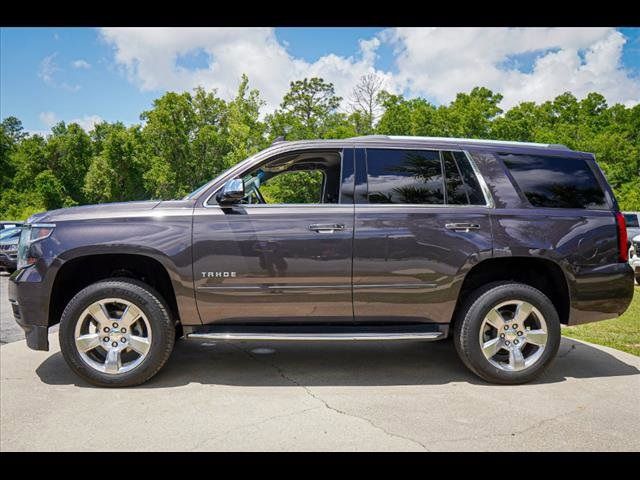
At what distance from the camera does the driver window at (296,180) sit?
15.6 feet

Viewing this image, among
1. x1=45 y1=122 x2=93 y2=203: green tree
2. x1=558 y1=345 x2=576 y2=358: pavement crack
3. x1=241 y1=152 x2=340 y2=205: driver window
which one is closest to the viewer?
x1=241 y1=152 x2=340 y2=205: driver window

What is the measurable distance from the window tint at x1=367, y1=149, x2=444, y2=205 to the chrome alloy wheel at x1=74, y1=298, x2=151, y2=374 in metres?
2.26

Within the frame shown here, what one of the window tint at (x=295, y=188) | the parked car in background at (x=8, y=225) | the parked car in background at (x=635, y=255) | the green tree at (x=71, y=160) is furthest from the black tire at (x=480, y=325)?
the green tree at (x=71, y=160)

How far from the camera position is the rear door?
436cm

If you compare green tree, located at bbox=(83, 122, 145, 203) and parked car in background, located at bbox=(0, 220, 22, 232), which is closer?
parked car in background, located at bbox=(0, 220, 22, 232)

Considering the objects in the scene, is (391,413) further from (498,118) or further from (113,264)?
(498,118)

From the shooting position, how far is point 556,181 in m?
4.67

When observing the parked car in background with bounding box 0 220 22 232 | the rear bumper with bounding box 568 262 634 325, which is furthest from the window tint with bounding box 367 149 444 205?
the parked car in background with bounding box 0 220 22 232

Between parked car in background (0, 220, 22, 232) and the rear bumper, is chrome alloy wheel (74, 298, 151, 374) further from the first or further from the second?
parked car in background (0, 220, 22, 232)

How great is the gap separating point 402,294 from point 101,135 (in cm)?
6346

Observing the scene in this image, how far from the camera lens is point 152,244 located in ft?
14.2

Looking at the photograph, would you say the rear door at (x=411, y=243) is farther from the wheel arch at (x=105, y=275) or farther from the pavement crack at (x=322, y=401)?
the wheel arch at (x=105, y=275)
